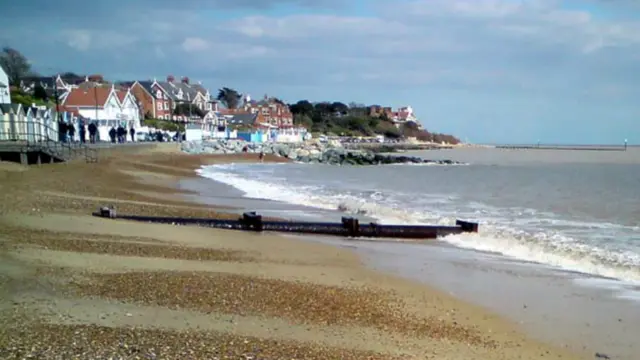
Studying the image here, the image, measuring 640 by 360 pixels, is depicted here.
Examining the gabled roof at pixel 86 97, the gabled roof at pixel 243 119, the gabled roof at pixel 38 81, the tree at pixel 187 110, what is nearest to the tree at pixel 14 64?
the gabled roof at pixel 38 81

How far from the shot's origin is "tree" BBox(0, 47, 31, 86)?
88875 millimetres

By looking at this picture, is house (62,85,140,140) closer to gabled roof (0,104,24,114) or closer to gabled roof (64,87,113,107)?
gabled roof (64,87,113,107)

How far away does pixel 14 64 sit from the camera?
301ft

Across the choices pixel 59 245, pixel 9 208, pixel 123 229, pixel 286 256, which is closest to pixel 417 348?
pixel 286 256

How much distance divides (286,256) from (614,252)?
25.5 ft

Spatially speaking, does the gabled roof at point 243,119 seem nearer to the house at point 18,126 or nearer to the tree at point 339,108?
the tree at point 339,108

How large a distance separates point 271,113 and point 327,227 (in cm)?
13432

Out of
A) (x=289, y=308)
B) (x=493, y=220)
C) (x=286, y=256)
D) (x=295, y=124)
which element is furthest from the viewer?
(x=295, y=124)

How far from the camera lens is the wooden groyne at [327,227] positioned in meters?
15.2

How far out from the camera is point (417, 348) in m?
6.26

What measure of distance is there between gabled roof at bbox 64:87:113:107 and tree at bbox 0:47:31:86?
14.8 meters

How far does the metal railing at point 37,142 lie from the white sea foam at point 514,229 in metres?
10.1

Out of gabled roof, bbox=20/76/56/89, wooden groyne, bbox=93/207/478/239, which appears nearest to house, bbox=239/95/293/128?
gabled roof, bbox=20/76/56/89

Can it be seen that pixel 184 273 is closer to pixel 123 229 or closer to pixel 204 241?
pixel 204 241
